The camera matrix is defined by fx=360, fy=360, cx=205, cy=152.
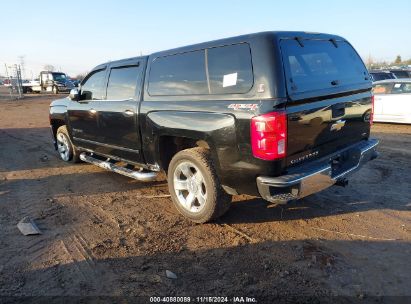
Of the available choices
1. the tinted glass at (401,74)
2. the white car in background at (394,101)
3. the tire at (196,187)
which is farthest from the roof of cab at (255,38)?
the tinted glass at (401,74)

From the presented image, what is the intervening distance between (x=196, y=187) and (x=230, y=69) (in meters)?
1.43

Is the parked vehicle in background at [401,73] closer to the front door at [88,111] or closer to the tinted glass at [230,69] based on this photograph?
the front door at [88,111]

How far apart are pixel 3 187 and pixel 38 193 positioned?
76 centimetres

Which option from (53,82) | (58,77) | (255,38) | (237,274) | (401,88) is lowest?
(237,274)

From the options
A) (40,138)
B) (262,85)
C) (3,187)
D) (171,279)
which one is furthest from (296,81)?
(40,138)

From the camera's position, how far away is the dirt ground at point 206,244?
3.06m

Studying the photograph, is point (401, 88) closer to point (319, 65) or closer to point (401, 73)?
point (401, 73)

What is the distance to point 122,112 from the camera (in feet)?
16.8

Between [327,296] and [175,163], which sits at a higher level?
[175,163]

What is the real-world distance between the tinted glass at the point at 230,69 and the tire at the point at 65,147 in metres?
4.07

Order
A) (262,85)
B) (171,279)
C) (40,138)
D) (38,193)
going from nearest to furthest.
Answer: (171,279) < (262,85) < (38,193) < (40,138)

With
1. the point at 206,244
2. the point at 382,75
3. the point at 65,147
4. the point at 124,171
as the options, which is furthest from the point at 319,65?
the point at 382,75

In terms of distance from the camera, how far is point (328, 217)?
14.4 ft

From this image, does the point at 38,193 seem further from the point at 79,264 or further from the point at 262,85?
the point at 262,85
